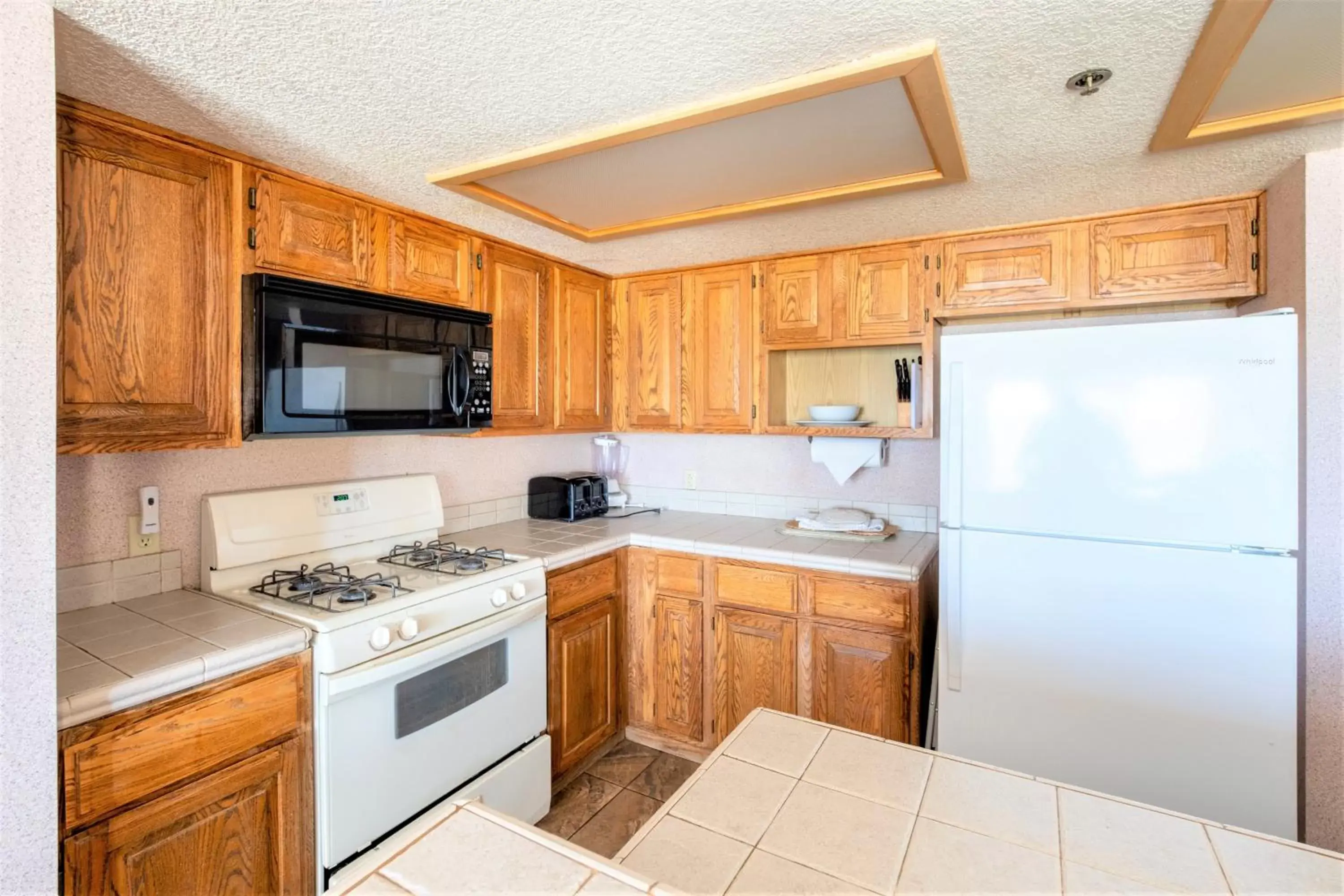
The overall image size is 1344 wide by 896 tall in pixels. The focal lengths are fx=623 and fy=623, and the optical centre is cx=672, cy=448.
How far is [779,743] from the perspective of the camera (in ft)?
3.14

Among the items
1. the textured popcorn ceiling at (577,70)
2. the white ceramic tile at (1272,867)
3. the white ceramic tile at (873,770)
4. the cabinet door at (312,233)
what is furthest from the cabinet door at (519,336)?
the white ceramic tile at (1272,867)

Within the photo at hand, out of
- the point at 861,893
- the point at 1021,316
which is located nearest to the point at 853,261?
the point at 1021,316

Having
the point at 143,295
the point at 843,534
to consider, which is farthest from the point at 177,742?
the point at 843,534

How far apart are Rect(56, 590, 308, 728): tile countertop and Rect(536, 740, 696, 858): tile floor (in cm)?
123

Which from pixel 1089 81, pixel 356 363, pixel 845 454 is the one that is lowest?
pixel 845 454

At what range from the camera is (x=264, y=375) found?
169 centimetres

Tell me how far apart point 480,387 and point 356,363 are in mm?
478

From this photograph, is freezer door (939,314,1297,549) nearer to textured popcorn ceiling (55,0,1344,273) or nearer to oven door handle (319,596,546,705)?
textured popcorn ceiling (55,0,1344,273)

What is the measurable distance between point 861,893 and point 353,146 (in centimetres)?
190

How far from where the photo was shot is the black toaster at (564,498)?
2986 millimetres

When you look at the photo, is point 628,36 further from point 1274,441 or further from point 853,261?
point 1274,441

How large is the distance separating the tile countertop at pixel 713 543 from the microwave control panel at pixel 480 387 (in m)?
0.54

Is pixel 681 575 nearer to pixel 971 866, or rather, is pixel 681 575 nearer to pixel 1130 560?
pixel 1130 560

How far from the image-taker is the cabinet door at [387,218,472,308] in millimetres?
2080
